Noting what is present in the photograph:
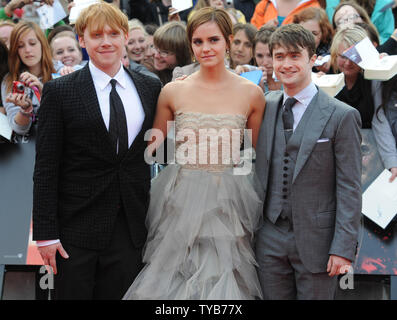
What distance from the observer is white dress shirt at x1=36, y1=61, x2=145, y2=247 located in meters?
2.91

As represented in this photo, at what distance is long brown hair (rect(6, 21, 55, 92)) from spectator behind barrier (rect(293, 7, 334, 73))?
7.56 feet

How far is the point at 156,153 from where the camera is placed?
317 centimetres

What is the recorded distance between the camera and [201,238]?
2.96 meters

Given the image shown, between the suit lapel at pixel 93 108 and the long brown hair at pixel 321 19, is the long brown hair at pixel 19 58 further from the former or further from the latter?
the long brown hair at pixel 321 19

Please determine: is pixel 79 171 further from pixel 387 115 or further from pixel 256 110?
pixel 387 115

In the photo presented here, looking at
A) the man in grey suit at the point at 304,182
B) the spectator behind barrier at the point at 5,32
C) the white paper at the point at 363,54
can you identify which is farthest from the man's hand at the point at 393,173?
the spectator behind barrier at the point at 5,32

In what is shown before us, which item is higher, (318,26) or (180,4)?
(180,4)

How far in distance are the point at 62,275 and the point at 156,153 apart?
86 cm

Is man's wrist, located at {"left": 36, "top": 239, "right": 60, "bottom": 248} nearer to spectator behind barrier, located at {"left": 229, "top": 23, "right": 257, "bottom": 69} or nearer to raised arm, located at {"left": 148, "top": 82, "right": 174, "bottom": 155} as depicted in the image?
raised arm, located at {"left": 148, "top": 82, "right": 174, "bottom": 155}

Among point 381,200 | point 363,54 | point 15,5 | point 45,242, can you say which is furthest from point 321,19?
point 45,242

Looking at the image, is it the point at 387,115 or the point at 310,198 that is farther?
the point at 387,115

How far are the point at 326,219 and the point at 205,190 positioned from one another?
669 millimetres

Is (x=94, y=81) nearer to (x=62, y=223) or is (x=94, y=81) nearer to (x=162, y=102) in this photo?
(x=162, y=102)

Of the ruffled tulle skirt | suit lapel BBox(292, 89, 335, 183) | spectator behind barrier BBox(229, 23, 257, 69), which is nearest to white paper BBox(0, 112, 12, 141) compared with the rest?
the ruffled tulle skirt
